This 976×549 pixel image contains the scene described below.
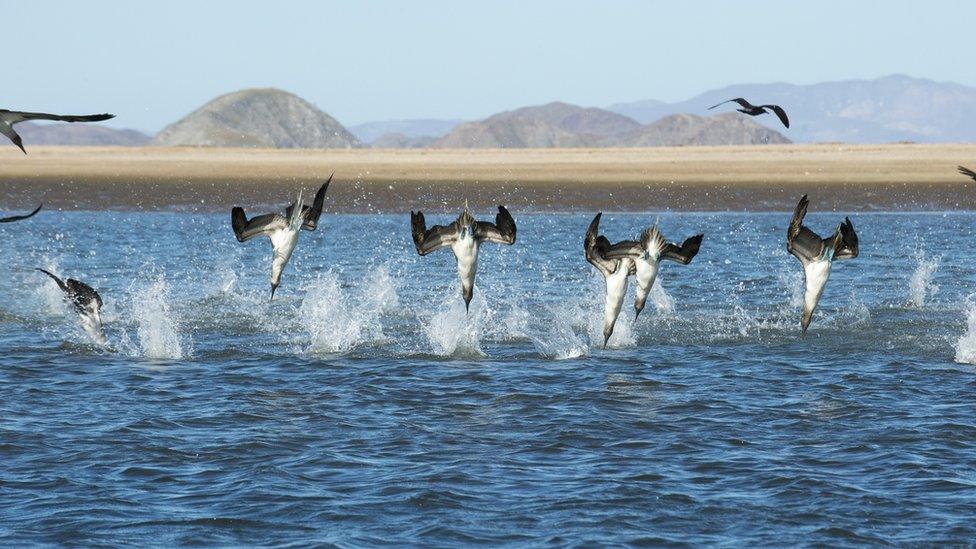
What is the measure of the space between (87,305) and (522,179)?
1605 inches

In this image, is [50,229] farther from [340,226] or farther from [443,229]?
[443,229]

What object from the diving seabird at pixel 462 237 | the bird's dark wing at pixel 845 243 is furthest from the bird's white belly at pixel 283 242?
the bird's dark wing at pixel 845 243

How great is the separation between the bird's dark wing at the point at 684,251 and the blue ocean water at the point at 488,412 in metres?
1.76

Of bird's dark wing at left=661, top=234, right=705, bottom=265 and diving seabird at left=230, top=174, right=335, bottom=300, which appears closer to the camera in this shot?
bird's dark wing at left=661, top=234, right=705, bottom=265

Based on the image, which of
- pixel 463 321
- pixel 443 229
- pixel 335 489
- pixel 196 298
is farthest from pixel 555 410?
pixel 196 298

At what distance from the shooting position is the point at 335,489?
12.7 meters

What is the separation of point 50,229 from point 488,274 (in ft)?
58.8

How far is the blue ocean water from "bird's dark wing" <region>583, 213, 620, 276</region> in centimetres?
154

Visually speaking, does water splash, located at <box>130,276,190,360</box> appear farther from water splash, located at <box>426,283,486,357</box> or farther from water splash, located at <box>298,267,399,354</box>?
water splash, located at <box>426,283,486,357</box>

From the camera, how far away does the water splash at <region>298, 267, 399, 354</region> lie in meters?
21.0

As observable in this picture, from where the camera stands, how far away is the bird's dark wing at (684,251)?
15.8 m

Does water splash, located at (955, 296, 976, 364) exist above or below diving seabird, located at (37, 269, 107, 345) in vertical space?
below

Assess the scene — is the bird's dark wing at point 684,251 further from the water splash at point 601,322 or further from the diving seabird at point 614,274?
the water splash at point 601,322

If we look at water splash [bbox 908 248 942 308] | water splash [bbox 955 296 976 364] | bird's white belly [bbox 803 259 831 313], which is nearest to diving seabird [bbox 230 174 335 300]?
bird's white belly [bbox 803 259 831 313]
